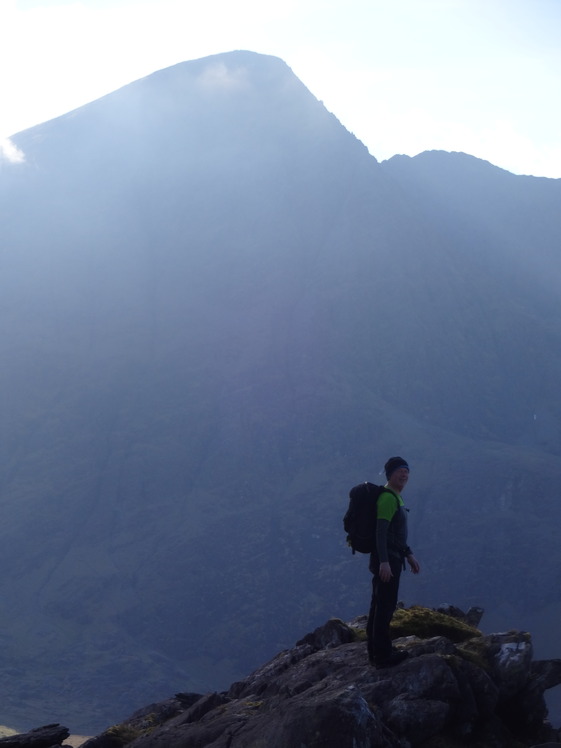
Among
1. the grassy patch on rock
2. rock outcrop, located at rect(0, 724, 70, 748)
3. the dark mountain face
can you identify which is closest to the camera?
rock outcrop, located at rect(0, 724, 70, 748)

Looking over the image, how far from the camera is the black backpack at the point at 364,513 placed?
10156mm

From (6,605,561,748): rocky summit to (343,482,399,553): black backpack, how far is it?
1.36m

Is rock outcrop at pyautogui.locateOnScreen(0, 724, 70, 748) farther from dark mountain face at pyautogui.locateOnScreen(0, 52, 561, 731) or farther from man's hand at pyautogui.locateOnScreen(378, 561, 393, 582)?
dark mountain face at pyautogui.locateOnScreen(0, 52, 561, 731)

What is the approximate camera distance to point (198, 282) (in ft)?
254

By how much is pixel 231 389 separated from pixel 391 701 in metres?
58.0

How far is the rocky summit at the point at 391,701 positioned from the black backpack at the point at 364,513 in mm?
1358

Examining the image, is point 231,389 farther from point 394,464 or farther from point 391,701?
point 391,701

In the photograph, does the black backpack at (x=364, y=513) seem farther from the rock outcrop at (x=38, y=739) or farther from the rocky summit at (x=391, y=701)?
the rock outcrop at (x=38, y=739)

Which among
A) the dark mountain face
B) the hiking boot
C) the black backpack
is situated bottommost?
the hiking boot

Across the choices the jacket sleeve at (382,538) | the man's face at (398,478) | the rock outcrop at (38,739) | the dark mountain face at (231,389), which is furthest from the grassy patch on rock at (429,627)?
the dark mountain face at (231,389)

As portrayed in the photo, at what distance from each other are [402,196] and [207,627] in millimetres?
51994

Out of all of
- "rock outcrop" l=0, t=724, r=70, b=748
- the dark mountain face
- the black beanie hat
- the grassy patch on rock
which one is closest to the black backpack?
the black beanie hat

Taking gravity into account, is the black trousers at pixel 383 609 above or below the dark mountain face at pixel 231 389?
below

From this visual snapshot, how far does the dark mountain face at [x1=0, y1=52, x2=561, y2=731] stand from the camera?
173ft
